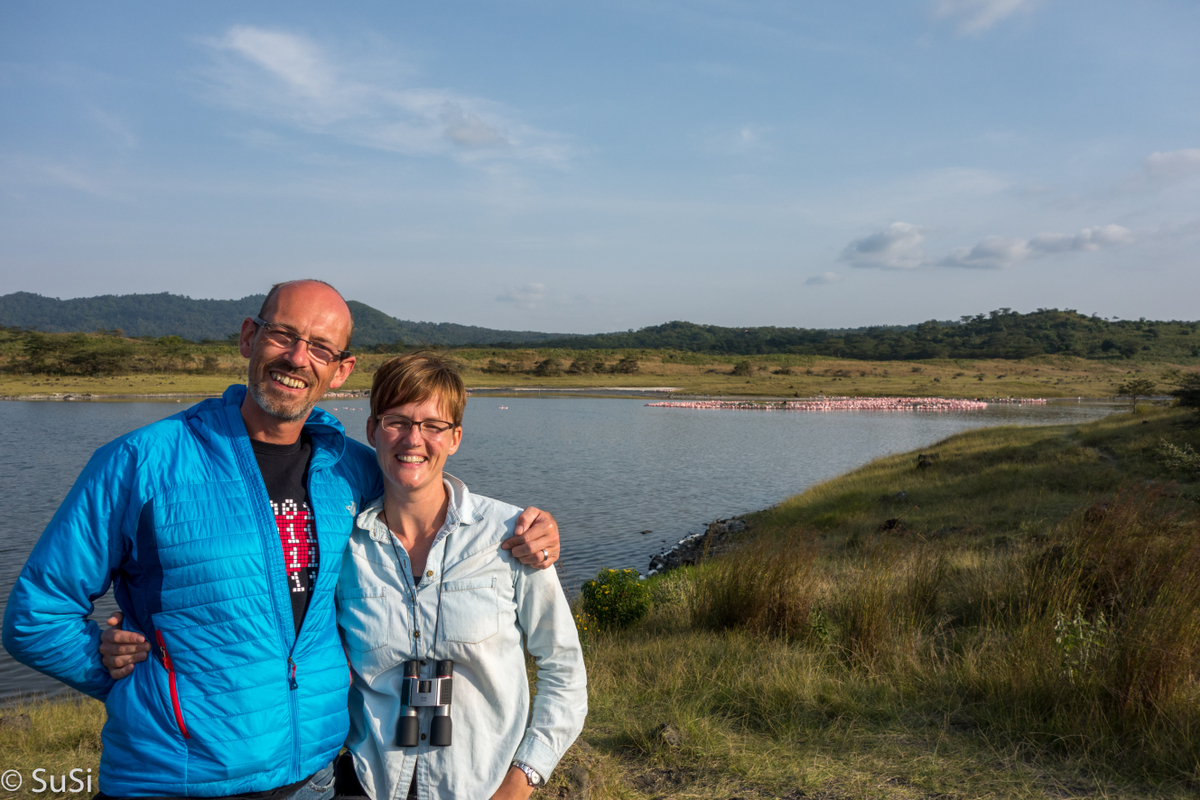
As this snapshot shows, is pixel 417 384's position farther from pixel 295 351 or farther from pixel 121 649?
pixel 121 649

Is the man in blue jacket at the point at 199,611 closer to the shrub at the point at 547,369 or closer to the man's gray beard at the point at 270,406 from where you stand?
the man's gray beard at the point at 270,406

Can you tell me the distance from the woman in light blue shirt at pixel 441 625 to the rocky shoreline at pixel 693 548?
873cm

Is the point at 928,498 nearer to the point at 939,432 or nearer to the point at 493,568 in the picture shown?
the point at 493,568

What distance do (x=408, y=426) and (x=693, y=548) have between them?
10846 millimetres

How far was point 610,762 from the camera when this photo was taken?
4.30 m

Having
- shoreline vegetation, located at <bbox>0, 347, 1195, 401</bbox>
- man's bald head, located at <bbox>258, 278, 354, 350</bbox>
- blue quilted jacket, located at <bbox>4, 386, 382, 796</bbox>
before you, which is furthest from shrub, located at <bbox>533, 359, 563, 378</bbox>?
blue quilted jacket, located at <bbox>4, 386, 382, 796</bbox>

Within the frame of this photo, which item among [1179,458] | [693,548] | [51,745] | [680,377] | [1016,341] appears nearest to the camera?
[51,745]

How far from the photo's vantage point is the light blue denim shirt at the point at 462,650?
2229 mm

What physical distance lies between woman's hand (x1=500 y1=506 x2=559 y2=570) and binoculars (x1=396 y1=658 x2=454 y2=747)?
425 millimetres

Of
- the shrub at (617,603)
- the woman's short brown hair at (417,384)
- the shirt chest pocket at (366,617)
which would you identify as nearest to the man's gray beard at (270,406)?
the woman's short brown hair at (417,384)

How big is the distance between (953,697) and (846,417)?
4107 centimetres

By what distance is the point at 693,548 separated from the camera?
41.5ft

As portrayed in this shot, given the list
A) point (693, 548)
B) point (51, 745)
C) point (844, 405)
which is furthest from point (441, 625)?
point (844, 405)

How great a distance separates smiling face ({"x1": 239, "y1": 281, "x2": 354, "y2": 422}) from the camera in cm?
236
